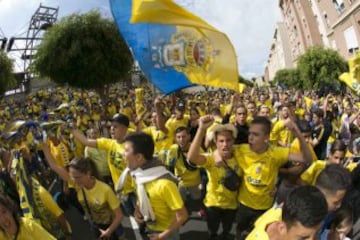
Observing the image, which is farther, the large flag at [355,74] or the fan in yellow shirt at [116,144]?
the large flag at [355,74]

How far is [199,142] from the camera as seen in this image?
149 inches

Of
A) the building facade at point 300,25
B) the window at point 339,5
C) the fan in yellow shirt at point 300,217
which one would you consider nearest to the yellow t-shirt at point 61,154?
the fan in yellow shirt at point 300,217

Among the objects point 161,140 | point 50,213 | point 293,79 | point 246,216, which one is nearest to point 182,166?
point 161,140

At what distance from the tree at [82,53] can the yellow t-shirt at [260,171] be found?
16.4 metres

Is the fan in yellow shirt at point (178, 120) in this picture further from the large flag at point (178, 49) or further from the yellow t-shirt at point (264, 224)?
the yellow t-shirt at point (264, 224)

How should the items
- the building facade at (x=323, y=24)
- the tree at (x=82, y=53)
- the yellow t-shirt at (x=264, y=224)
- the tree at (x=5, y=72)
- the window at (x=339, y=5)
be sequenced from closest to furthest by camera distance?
1. the yellow t-shirt at (x=264, y=224)
2. the tree at (x=82, y=53)
3. the tree at (x=5, y=72)
4. the building facade at (x=323, y=24)
5. the window at (x=339, y=5)

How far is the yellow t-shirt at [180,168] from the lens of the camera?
6102 millimetres

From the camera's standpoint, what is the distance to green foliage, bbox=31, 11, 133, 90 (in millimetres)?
19688

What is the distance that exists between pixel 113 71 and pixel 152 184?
17615 mm

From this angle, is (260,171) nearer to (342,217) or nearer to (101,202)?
(342,217)

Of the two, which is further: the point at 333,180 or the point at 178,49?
the point at 178,49

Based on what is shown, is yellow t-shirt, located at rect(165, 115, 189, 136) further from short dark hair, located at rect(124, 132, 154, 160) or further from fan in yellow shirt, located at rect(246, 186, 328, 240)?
fan in yellow shirt, located at rect(246, 186, 328, 240)

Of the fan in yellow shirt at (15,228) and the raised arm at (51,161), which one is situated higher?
the raised arm at (51,161)

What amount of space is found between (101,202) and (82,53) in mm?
16467
